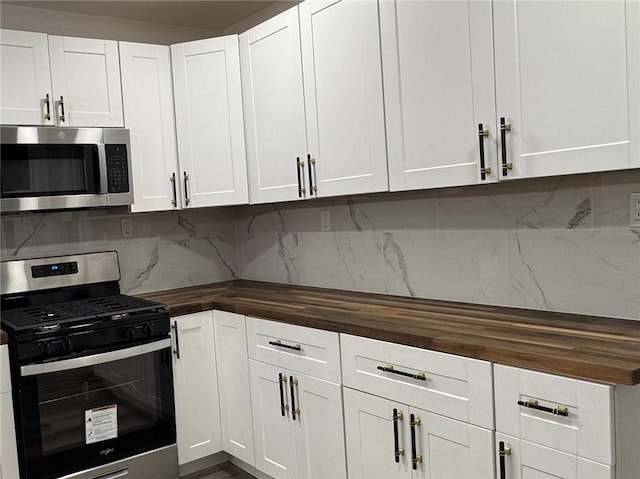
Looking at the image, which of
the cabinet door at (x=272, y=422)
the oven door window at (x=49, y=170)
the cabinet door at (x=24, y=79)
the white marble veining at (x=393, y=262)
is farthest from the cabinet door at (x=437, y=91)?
the cabinet door at (x=24, y=79)

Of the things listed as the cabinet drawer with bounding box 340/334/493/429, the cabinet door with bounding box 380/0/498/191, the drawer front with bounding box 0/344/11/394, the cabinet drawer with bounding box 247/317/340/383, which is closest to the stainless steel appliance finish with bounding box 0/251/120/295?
the drawer front with bounding box 0/344/11/394

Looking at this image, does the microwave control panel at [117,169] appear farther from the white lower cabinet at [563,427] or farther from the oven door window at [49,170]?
the white lower cabinet at [563,427]

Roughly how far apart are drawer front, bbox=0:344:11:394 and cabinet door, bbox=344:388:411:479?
138 centimetres

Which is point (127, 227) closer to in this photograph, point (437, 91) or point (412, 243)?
point (412, 243)

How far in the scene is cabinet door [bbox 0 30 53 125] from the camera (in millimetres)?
2729

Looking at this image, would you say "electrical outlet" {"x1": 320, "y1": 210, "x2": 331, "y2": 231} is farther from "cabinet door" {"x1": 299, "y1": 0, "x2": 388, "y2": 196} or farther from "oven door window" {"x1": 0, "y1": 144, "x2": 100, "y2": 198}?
"oven door window" {"x1": 0, "y1": 144, "x2": 100, "y2": 198}

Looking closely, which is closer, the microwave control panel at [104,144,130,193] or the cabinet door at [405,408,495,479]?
the cabinet door at [405,408,495,479]

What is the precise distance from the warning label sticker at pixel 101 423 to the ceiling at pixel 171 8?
203cm

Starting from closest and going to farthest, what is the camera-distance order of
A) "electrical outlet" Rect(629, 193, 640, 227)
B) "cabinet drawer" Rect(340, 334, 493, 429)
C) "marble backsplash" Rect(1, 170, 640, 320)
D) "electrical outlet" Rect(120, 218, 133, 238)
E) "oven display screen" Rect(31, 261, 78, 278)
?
"cabinet drawer" Rect(340, 334, 493, 429)
"electrical outlet" Rect(629, 193, 640, 227)
"marble backsplash" Rect(1, 170, 640, 320)
"oven display screen" Rect(31, 261, 78, 278)
"electrical outlet" Rect(120, 218, 133, 238)

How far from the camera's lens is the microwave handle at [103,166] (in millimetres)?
2938

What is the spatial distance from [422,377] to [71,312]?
1690 mm

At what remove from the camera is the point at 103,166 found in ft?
9.66

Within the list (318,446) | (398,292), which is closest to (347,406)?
(318,446)

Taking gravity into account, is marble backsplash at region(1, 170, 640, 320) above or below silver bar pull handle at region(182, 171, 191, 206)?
below
